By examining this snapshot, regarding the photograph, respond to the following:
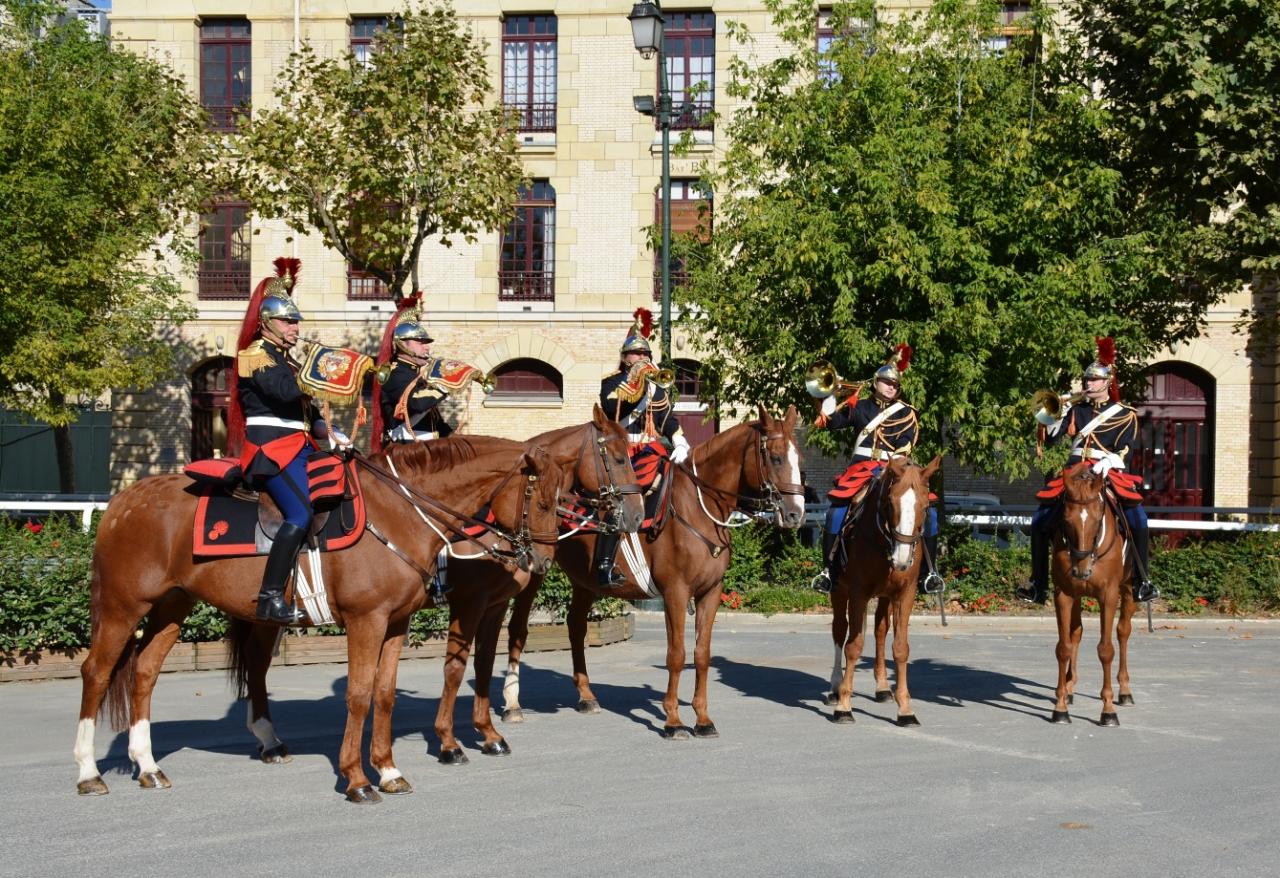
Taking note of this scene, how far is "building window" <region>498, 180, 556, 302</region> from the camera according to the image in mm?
36781

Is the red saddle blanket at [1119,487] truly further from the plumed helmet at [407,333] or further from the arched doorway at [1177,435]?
the arched doorway at [1177,435]

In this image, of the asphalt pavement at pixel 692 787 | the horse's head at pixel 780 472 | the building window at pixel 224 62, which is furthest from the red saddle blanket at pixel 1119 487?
the building window at pixel 224 62

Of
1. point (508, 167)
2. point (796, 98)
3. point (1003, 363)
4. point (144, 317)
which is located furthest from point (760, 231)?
point (144, 317)

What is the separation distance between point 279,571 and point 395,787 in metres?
1.73

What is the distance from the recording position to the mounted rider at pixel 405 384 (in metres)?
12.5

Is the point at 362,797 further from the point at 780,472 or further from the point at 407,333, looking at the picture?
the point at 780,472

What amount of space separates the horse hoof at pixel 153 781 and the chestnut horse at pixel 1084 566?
7.83 m

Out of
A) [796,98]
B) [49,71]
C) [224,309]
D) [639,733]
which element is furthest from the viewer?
[224,309]

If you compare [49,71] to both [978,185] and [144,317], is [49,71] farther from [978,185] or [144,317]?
[978,185]

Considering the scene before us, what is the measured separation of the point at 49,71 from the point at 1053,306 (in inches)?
778

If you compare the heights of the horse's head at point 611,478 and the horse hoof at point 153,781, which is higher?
the horse's head at point 611,478

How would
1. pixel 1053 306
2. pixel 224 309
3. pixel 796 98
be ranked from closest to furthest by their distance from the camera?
pixel 1053 306 → pixel 796 98 → pixel 224 309

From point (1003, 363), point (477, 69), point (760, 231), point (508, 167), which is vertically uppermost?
point (477, 69)

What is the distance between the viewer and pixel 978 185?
934 inches
